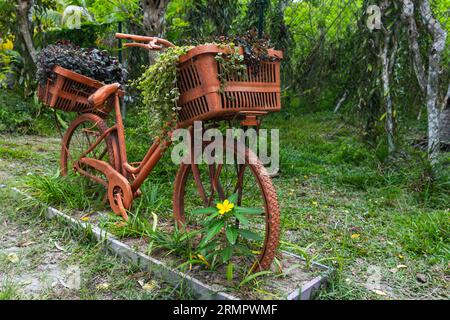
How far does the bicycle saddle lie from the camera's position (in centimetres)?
263

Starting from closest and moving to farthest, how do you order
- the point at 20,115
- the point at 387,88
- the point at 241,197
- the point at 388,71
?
the point at 241,197, the point at 387,88, the point at 388,71, the point at 20,115

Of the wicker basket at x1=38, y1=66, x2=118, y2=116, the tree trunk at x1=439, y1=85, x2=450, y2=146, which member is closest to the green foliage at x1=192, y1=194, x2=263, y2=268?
the wicker basket at x1=38, y1=66, x2=118, y2=116

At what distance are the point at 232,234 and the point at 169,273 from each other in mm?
439

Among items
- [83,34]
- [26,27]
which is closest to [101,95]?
[26,27]

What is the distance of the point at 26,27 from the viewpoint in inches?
225

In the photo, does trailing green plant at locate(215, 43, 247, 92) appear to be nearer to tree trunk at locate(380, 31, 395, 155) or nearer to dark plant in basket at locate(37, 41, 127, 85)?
dark plant in basket at locate(37, 41, 127, 85)

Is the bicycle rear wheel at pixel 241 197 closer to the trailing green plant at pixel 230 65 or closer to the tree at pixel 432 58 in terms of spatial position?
the trailing green plant at pixel 230 65

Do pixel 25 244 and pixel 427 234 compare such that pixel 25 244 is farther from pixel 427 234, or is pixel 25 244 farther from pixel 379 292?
pixel 427 234

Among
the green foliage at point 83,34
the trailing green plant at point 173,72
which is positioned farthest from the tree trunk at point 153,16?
the green foliage at point 83,34

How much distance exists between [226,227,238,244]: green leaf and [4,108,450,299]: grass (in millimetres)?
504

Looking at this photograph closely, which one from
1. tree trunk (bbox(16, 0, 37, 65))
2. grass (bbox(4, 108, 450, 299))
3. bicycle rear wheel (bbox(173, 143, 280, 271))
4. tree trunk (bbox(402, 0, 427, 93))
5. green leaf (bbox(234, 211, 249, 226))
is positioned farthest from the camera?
tree trunk (bbox(16, 0, 37, 65))

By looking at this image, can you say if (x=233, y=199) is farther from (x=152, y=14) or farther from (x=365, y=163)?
(x=365, y=163)

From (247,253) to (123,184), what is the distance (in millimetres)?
1091
